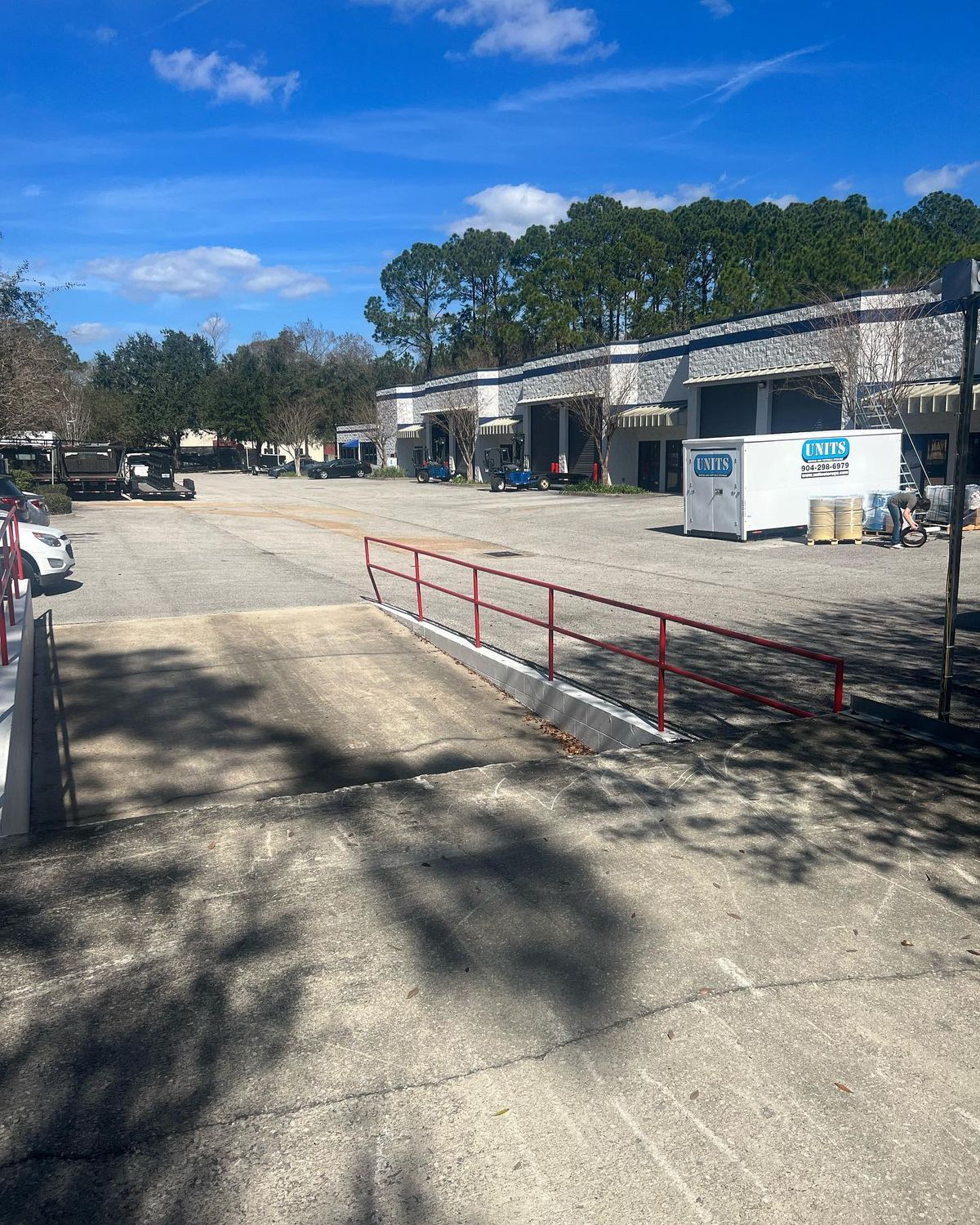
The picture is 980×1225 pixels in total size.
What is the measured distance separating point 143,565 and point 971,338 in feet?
53.6

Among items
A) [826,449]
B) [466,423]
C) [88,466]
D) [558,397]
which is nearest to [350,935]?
[826,449]

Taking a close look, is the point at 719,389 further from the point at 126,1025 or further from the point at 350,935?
the point at 126,1025

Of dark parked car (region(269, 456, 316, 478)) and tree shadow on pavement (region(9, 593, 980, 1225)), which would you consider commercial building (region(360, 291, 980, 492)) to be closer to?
dark parked car (region(269, 456, 316, 478))

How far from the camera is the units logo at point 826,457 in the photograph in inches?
848

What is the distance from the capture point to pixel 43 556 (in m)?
14.6

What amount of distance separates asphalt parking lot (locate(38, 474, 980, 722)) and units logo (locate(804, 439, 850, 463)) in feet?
6.77

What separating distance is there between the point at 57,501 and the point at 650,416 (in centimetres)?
2197

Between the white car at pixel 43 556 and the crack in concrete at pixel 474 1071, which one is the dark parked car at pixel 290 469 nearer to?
the white car at pixel 43 556

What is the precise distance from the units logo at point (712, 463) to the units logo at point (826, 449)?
1778 millimetres

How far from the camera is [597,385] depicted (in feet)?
129

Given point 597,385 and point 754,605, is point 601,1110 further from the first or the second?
point 597,385

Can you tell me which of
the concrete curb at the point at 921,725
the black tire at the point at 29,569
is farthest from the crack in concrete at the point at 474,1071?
the black tire at the point at 29,569

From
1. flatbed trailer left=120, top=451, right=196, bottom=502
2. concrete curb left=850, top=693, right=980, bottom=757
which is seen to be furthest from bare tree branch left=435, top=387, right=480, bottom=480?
concrete curb left=850, top=693, right=980, bottom=757

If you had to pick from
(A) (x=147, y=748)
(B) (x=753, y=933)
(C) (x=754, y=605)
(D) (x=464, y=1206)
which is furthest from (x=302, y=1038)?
(C) (x=754, y=605)
